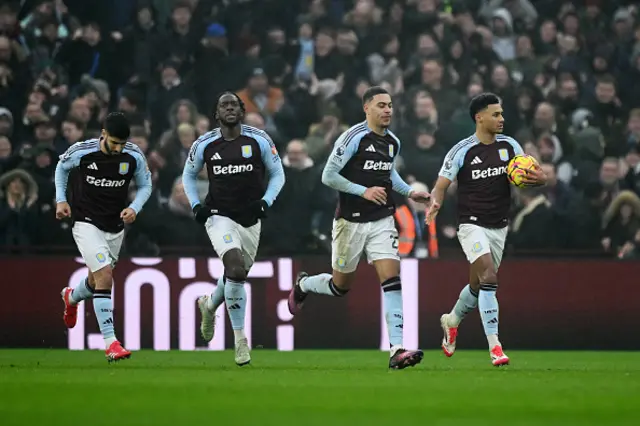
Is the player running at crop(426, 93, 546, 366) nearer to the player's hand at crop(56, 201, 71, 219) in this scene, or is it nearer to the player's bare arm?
the player's bare arm

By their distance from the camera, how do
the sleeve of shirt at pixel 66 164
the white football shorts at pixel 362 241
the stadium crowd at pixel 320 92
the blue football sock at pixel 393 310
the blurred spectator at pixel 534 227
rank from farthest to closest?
the blurred spectator at pixel 534 227
the stadium crowd at pixel 320 92
the sleeve of shirt at pixel 66 164
the white football shorts at pixel 362 241
the blue football sock at pixel 393 310

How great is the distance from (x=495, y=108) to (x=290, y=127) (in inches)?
251

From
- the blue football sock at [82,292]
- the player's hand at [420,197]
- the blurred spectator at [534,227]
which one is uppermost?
the player's hand at [420,197]

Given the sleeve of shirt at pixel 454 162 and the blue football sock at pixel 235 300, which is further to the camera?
the sleeve of shirt at pixel 454 162

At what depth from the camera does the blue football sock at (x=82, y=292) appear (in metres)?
14.9

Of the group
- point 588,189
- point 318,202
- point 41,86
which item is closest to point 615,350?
point 588,189

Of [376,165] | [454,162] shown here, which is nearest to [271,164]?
[376,165]

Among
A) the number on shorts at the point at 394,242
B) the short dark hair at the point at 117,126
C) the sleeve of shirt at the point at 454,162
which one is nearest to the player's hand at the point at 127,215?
the short dark hair at the point at 117,126

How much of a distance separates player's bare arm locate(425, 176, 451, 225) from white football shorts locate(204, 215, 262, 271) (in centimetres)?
181

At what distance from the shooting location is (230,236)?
548 inches

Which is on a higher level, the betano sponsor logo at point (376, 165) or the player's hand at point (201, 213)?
the betano sponsor logo at point (376, 165)

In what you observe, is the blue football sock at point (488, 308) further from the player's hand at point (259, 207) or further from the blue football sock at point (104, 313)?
the blue football sock at point (104, 313)

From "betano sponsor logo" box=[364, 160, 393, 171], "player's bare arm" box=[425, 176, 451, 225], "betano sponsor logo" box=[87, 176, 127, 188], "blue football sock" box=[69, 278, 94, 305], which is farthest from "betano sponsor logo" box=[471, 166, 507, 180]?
"blue football sock" box=[69, 278, 94, 305]

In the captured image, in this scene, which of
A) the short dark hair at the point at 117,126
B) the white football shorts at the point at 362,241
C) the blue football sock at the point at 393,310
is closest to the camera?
the blue football sock at the point at 393,310
